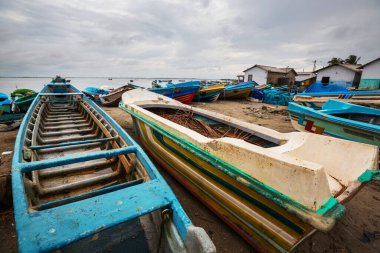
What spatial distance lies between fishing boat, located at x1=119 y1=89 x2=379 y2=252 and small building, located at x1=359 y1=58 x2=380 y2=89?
2682cm

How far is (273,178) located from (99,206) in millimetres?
1686

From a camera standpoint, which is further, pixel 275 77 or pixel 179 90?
pixel 275 77

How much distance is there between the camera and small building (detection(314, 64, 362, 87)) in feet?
79.3

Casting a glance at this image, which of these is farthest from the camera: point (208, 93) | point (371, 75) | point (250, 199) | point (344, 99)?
point (371, 75)

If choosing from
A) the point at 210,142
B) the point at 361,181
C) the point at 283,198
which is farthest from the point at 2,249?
the point at 361,181

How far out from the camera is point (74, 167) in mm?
2986

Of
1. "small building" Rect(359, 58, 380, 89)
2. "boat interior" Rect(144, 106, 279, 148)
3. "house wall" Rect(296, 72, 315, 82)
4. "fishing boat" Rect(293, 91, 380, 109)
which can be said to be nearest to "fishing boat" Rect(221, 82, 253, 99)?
"fishing boat" Rect(293, 91, 380, 109)

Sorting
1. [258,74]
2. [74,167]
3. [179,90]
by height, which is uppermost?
[258,74]

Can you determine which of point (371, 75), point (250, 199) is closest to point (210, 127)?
point (250, 199)

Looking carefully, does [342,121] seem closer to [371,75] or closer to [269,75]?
[371,75]

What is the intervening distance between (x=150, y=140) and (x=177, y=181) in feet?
3.91

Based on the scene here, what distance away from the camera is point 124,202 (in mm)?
1521

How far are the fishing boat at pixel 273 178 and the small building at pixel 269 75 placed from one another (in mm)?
31334

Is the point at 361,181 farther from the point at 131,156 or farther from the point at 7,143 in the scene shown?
the point at 7,143
